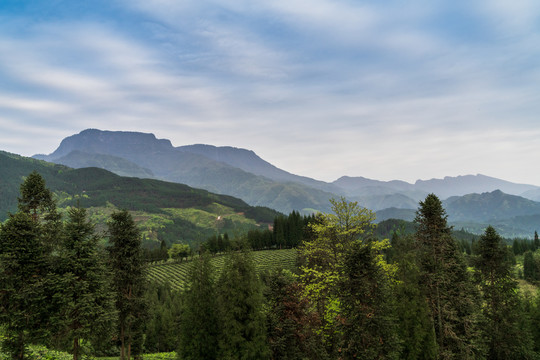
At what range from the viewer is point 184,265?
139 m

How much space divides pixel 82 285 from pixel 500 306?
43375 millimetres

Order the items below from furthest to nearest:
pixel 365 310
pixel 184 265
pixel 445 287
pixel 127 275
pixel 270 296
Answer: pixel 184 265 → pixel 445 287 → pixel 127 275 → pixel 270 296 → pixel 365 310

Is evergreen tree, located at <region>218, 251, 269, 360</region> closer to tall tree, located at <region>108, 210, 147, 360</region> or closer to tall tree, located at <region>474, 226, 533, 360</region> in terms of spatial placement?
tall tree, located at <region>108, 210, 147, 360</region>

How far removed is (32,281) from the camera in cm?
2312

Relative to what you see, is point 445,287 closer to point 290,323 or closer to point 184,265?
point 290,323

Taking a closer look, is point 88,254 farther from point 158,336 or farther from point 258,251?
point 258,251

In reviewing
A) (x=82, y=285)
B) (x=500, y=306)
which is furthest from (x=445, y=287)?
(x=82, y=285)

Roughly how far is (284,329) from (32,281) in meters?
20.8

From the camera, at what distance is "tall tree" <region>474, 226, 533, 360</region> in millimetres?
33969

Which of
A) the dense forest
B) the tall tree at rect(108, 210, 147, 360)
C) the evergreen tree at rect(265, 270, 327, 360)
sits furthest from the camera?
the tall tree at rect(108, 210, 147, 360)

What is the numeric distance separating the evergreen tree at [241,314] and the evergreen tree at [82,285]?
891 centimetres

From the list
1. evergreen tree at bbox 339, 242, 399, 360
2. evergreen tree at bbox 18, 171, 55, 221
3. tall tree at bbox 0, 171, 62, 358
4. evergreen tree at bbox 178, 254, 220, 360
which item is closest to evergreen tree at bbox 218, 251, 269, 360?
evergreen tree at bbox 178, 254, 220, 360

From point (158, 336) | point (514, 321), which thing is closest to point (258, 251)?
point (158, 336)

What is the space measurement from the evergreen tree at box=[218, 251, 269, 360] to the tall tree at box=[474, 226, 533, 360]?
2733cm
